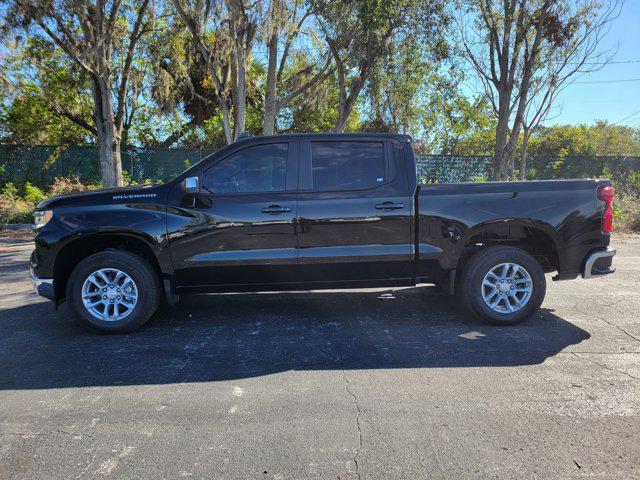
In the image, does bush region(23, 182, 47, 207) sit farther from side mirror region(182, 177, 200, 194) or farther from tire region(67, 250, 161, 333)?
side mirror region(182, 177, 200, 194)

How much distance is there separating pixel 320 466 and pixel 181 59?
1906 centimetres

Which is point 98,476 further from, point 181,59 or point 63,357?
point 181,59

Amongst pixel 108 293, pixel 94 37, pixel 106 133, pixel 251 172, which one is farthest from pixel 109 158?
pixel 251 172

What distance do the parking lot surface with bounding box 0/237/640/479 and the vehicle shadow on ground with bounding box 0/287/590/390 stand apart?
0.02 m

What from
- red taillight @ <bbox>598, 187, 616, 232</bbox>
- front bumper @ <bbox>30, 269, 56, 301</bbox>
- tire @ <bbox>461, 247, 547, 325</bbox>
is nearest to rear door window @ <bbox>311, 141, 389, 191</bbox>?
tire @ <bbox>461, 247, 547, 325</bbox>

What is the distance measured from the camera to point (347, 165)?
500 cm

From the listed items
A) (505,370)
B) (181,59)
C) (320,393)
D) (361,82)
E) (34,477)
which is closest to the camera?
(34,477)

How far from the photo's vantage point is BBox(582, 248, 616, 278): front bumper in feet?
16.4

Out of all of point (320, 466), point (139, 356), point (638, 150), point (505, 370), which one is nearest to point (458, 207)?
point (505, 370)

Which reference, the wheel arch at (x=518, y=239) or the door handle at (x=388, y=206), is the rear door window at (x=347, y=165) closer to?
the door handle at (x=388, y=206)

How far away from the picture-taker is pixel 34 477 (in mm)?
2506

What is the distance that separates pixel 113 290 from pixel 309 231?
2.09m

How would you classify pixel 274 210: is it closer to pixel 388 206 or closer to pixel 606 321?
pixel 388 206

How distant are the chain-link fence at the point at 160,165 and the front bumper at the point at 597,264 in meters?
13.6
